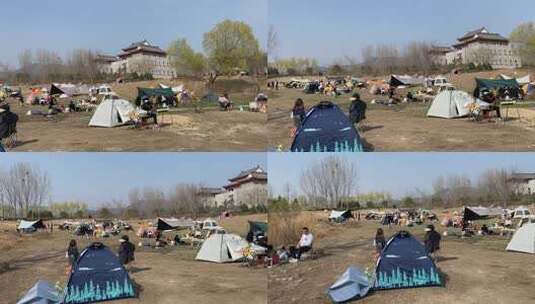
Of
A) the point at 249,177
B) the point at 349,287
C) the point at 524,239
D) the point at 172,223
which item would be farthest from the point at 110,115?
the point at 524,239

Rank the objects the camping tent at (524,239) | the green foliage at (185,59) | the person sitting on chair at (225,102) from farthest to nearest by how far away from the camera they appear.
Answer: the person sitting on chair at (225,102) < the green foliage at (185,59) < the camping tent at (524,239)

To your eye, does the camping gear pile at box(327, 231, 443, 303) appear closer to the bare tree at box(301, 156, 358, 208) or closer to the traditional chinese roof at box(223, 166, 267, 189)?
the bare tree at box(301, 156, 358, 208)

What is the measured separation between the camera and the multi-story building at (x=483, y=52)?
834 centimetres

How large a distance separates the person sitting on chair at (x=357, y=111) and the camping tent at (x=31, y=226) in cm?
443

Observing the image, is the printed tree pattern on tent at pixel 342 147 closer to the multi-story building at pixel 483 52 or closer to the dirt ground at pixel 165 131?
the dirt ground at pixel 165 131

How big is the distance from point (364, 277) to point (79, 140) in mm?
4169

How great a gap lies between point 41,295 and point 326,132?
13.8 feet

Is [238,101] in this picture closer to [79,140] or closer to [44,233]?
[79,140]

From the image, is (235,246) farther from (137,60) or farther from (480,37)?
(480,37)

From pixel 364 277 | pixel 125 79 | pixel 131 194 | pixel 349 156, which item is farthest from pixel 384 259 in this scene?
pixel 125 79

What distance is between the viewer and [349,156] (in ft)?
26.7

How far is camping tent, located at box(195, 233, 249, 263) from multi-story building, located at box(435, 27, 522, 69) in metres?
3.81

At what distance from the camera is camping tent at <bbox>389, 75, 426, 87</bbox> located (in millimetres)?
8547

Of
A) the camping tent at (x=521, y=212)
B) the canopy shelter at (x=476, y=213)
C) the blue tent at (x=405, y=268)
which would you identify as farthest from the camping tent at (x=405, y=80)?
the blue tent at (x=405, y=268)
